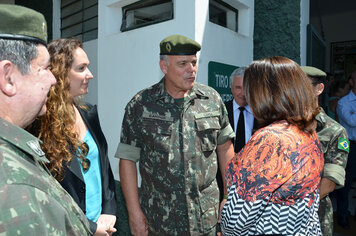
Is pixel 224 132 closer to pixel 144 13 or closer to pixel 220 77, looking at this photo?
pixel 220 77

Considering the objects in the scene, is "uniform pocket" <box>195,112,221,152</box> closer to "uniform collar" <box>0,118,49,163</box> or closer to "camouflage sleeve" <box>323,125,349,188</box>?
"camouflage sleeve" <box>323,125,349,188</box>

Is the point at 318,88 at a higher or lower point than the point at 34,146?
higher

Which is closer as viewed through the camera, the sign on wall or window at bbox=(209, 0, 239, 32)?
the sign on wall

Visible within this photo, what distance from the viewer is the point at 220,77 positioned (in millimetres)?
3117

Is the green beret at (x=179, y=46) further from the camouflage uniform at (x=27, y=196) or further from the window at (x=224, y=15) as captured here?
the window at (x=224, y=15)

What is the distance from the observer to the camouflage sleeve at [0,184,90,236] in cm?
55

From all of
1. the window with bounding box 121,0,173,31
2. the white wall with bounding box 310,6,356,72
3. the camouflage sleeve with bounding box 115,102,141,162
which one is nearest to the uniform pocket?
the camouflage sleeve with bounding box 115,102,141,162

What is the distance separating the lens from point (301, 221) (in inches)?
46.2

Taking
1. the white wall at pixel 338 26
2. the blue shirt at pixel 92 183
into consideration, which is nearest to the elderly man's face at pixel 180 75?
the blue shirt at pixel 92 183

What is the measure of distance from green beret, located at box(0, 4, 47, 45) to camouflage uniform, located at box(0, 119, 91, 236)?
0.24 m

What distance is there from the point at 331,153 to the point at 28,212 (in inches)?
67.7

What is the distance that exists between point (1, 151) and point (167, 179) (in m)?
1.31

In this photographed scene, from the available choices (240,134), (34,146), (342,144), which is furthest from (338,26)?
(34,146)

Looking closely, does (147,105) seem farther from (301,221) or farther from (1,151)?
(1,151)
